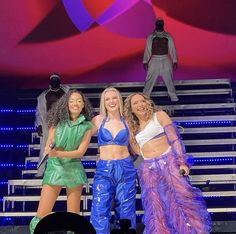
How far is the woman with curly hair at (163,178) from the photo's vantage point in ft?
12.8

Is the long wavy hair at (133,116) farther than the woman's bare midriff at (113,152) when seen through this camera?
Yes

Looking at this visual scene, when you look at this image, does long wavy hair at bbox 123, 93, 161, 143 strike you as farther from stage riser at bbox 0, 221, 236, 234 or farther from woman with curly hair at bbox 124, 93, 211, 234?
stage riser at bbox 0, 221, 236, 234

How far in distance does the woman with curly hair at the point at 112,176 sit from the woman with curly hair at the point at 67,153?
15 centimetres

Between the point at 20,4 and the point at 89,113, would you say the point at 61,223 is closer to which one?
the point at 89,113

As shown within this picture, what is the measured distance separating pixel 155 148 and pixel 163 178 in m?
0.26

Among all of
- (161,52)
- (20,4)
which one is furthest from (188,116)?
(20,4)

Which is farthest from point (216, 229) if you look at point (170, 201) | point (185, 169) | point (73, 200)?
point (73, 200)

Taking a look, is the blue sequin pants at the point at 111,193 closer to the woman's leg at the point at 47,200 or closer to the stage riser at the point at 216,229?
the woman's leg at the point at 47,200

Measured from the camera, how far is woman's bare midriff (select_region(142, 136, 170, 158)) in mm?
4031

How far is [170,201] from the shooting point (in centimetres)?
392

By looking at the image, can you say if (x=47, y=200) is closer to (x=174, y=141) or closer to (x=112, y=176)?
(x=112, y=176)

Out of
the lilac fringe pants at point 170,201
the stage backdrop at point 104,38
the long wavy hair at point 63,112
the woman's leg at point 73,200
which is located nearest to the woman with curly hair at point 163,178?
the lilac fringe pants at point 170,201

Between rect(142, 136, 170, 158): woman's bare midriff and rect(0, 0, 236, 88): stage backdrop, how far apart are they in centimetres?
566

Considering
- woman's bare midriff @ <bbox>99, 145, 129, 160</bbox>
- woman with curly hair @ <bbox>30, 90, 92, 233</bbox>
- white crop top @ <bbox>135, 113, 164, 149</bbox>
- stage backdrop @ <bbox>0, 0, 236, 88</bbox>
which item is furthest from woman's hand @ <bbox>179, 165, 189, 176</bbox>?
stage backdrop @ <bbox>0, 0, 236, 88</bbox>
